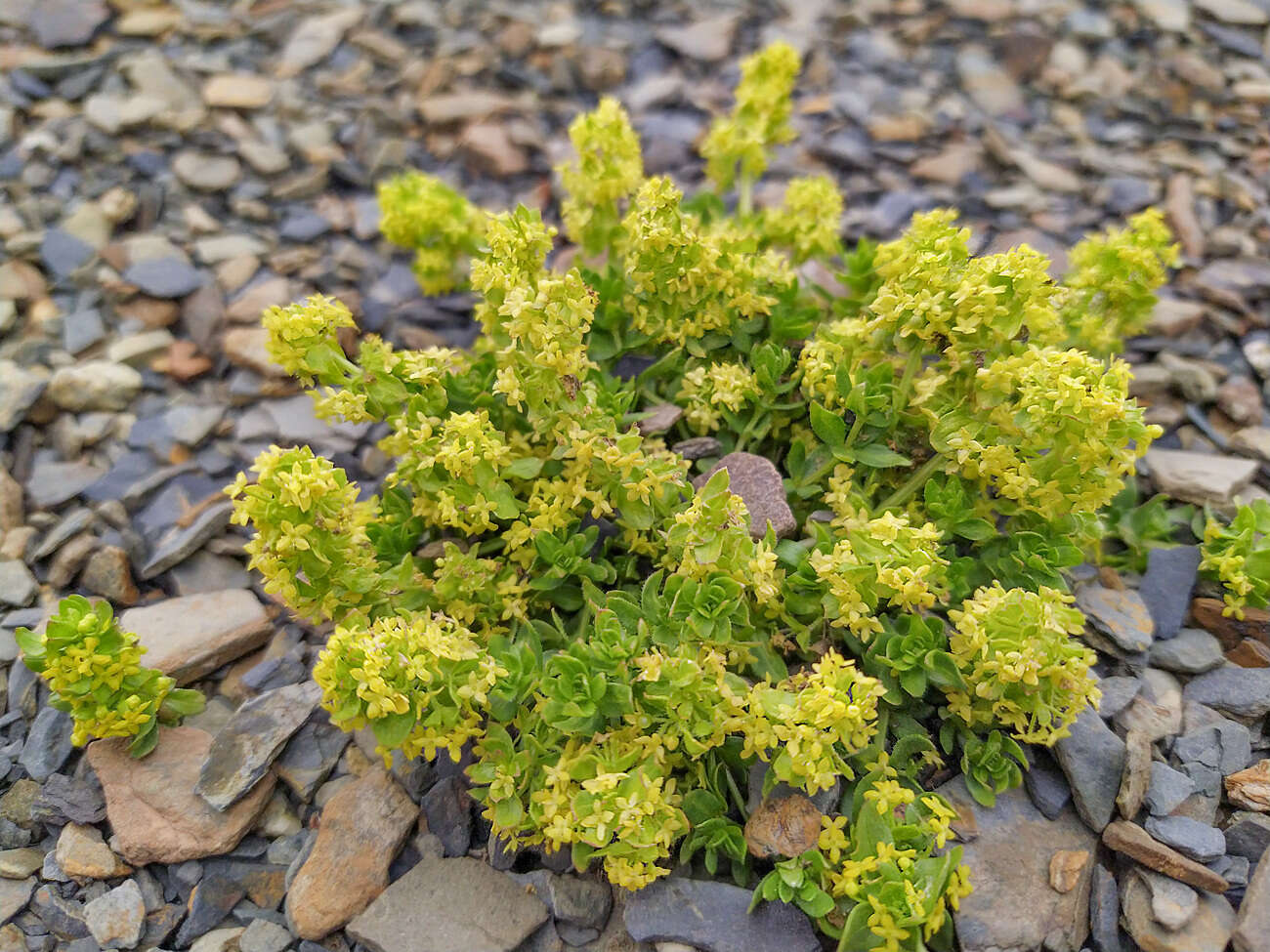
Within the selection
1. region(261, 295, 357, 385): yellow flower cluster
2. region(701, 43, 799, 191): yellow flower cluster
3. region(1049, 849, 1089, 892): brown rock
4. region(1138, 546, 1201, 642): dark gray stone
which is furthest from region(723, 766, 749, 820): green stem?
region(701, 43, 799, 191): yellow flower cluster

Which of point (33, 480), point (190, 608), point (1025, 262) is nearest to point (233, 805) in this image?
point (190, 608)

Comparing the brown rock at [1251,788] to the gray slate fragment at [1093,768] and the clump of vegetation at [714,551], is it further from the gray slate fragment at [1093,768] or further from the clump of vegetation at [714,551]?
the clump of vegetation at [714,551]

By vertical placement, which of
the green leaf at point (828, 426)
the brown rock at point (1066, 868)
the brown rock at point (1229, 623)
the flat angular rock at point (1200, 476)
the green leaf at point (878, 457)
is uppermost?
the green leaf at point (828, 426)

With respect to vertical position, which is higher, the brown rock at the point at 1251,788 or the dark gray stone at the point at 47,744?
the dark gray stone at the point at 47,744

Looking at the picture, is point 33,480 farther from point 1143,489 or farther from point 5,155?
point 1143,489

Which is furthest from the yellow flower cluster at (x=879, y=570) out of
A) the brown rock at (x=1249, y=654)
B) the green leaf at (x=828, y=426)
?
the brown rock at (x=1249, y=654)

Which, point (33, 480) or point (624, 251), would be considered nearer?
point (624, 251)

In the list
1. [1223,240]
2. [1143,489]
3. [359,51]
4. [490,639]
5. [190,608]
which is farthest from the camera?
[359,51]
